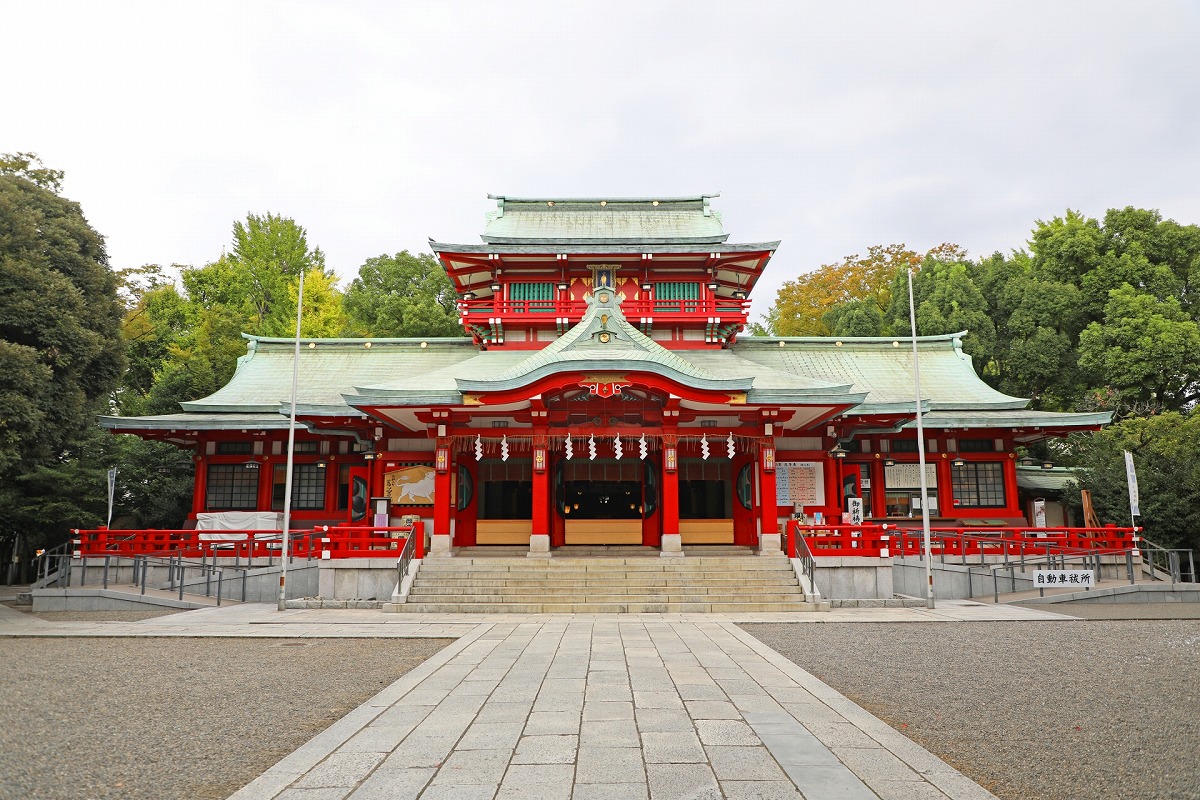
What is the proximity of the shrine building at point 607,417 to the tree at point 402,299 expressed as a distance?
13458mm

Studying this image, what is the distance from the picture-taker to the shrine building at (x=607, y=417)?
19703 millimetres

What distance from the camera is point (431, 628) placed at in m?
14.0

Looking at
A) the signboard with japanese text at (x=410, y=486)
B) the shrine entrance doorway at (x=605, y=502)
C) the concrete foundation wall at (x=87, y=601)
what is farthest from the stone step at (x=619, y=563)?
the concrete foundation wall at (x=87, y=601)

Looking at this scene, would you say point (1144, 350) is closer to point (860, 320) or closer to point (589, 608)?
point (860, 320)

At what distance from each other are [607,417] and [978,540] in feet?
35.0

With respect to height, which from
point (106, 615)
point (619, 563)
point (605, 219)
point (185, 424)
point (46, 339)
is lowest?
point (106, 615)

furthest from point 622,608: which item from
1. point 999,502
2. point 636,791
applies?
point 999,502

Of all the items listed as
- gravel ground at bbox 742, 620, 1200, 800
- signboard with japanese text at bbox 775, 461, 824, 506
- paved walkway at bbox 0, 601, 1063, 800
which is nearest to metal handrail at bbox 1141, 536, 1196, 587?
gravel ground at bbox 742, 620, 1200, 800

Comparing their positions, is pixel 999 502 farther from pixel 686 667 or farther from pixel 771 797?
pixel 771 797

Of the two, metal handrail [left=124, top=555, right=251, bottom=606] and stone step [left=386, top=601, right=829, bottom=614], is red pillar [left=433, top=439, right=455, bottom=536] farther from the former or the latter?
metal handrail [left=124, top=555, right=251, bottom=606]

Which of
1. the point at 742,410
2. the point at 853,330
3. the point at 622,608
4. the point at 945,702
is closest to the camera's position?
the point at 945,702

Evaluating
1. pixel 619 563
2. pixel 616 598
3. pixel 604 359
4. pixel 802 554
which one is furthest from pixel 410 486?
pixel 802 554

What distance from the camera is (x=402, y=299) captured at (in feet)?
138

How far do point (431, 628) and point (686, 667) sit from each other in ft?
19.7
